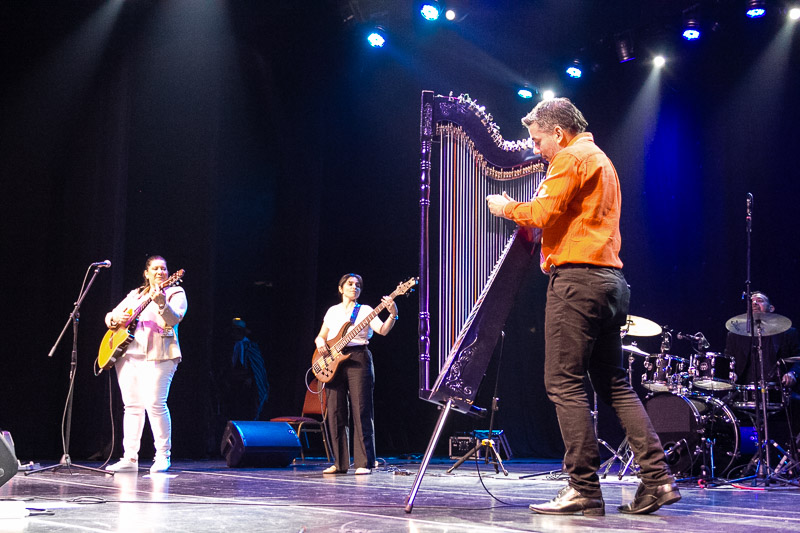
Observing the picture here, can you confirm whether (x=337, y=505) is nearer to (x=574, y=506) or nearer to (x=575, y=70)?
(x=574, y=506)

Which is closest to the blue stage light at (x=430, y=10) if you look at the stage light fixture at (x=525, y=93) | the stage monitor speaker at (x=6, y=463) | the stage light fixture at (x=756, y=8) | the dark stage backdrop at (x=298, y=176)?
the dark stage backdrop at (x=298, y=176)

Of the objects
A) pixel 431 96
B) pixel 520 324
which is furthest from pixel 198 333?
pixel 431 96

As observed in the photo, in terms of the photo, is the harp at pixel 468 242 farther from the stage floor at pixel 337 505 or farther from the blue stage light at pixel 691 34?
the blue stage light at pixel 691 34

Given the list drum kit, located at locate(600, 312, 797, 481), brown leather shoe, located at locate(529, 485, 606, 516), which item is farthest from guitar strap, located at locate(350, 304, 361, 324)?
brown leather shoe, located at locate(529, 485, 606, 516)

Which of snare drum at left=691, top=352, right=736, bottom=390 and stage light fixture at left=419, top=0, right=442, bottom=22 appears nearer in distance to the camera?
snare drum at left=691, top=352, right=736, bottom=390

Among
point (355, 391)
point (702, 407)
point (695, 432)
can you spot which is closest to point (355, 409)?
point (355, 391)

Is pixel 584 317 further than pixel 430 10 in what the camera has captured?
No

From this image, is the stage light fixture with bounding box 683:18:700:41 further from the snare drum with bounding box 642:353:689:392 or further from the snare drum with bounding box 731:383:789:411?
the snare drum with bounding box 731:383:789:411

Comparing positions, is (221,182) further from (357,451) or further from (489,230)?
(489,230)

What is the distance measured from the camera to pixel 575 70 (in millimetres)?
10836

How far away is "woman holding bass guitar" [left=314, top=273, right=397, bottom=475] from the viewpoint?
6910 mm

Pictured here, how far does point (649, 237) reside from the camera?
10555 mm

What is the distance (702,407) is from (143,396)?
4.92 metres

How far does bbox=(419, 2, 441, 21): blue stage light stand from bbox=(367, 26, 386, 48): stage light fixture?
1.80ft
